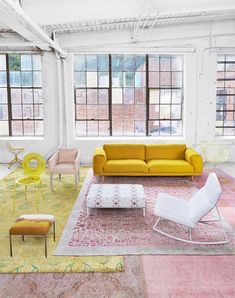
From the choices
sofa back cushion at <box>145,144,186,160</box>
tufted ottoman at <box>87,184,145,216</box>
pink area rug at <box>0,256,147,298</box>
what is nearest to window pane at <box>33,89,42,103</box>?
sofa back cushion at <box>145,144,186,160</box>

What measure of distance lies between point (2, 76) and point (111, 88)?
2.98m

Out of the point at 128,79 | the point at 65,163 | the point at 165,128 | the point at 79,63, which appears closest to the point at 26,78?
the point at 79,63

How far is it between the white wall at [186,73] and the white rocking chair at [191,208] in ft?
15.4

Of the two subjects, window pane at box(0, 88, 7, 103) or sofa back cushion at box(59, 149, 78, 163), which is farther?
window pane at box(0, 88, 7, 103)

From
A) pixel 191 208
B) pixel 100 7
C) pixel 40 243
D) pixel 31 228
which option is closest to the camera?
pixel 31 228

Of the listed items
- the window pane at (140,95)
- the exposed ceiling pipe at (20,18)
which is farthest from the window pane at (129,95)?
the exposed ceiling pipe at (20,18)

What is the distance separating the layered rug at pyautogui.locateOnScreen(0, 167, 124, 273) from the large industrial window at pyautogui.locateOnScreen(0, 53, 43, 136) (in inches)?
118

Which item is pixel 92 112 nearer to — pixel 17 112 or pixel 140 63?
pixel 140 63

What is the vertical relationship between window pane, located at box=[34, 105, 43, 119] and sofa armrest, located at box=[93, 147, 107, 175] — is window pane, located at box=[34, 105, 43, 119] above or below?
above

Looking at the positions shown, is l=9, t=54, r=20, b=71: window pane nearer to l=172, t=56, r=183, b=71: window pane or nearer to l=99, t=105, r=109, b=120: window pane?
l=99, t=105, r=109, b=120: window pane

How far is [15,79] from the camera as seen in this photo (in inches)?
388

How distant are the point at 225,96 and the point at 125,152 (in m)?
3.65

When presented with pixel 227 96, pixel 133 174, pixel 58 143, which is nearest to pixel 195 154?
pixel 133 174

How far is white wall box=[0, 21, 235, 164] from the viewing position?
9.43 metres
